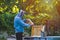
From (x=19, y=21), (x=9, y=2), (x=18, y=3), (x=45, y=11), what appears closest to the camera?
(x=19, y=21)

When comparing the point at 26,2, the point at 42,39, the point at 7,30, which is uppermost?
the point at 26,2

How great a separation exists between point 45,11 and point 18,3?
225cm

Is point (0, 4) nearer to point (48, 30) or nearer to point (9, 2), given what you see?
point (9, 2)

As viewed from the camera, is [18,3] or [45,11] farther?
[45,11]

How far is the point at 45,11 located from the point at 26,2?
5.36 feet

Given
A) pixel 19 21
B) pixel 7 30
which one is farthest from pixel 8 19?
pixel 19 21

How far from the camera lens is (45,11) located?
10.7 m

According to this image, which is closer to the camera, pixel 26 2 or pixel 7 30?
pixel 26 2

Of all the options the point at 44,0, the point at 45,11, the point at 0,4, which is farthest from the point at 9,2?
the point at 45,11

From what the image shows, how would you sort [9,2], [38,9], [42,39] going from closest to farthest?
[42,39] < [9,2] < [38,9]

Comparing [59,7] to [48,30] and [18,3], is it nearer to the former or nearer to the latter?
[48,30]

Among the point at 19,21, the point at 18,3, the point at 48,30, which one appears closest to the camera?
the point at 19,21

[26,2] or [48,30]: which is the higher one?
[26,2]

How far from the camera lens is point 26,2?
9375mm
